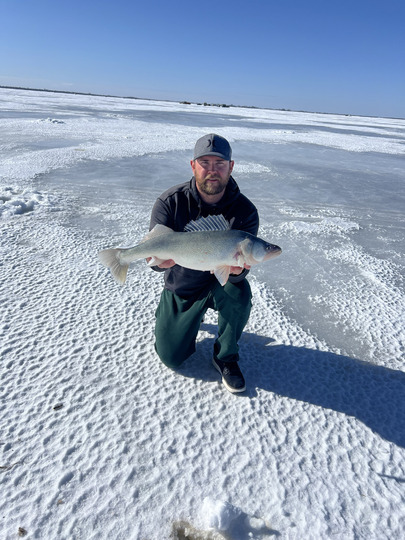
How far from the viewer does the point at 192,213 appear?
2836mm

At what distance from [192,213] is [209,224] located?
423 millimetres

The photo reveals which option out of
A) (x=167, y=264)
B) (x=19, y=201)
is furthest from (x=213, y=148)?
(x=19, y=201)

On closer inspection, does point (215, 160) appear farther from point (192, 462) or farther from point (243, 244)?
point (192, 462)

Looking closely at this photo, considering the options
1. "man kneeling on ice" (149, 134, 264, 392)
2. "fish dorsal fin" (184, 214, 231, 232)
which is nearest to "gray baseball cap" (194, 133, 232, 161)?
"man kneeling on ice" (149, 134, 264, 392)

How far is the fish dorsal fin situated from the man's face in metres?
0.33

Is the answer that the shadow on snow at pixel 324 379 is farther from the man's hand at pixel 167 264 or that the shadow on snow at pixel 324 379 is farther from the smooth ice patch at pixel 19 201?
the smooth ice patch at pixel 19 201

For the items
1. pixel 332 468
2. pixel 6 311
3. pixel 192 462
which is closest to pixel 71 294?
pixel 6 311

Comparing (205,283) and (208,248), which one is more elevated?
(208,248)

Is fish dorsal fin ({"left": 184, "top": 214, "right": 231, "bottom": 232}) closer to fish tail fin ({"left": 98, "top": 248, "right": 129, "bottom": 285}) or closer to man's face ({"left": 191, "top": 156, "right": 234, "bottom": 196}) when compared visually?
man's face ({"left": 191, "top": 156, "right": 234, "bottom": 196})

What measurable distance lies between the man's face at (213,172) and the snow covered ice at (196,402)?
4.02 ft

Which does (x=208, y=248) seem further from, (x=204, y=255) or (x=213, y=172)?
(x=213, y=172)

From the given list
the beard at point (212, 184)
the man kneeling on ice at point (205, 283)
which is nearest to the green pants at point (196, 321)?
the man kneeling on ice at point (205, 283)

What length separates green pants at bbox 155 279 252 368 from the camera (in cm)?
260

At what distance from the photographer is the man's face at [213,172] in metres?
2.65
